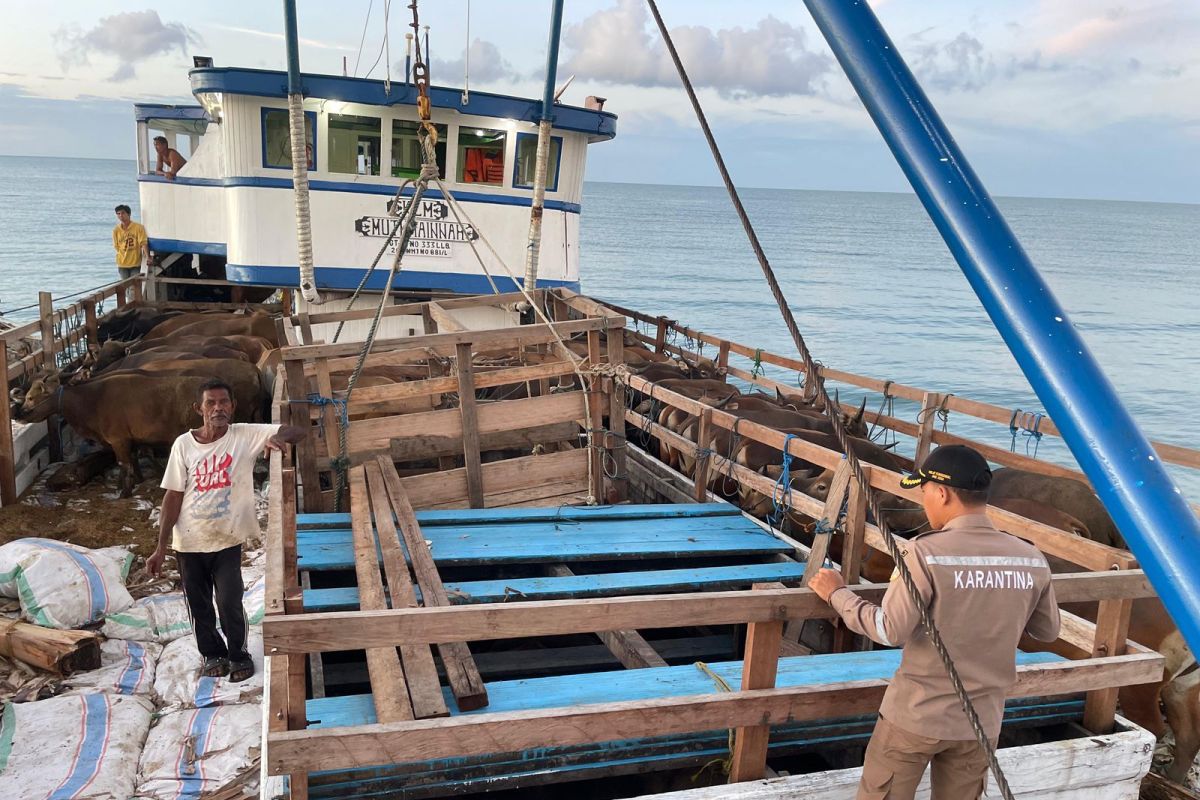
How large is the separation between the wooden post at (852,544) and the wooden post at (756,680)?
190 centimetres

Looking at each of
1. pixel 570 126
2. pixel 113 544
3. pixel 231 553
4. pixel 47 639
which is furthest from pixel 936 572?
pixel 570 126

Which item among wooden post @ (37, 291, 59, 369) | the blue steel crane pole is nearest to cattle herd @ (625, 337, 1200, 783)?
the blue steel crane pole

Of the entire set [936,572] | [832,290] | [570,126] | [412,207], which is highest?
[570,126]

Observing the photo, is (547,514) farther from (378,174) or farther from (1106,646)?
(378,174)

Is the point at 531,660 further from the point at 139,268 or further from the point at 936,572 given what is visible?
the point at 139,268

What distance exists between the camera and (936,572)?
9.29ft

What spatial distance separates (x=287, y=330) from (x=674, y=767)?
6.74 m

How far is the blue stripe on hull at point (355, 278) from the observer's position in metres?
13.8

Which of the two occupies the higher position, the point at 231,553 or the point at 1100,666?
the point at 1100,666

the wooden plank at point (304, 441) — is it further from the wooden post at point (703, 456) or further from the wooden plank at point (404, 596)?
the wooden post at point (703, 456)

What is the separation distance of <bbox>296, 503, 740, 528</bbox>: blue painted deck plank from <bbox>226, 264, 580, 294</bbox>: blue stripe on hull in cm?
699

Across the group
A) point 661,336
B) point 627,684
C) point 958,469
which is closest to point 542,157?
point 661,336

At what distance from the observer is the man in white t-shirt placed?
5434 millimetres

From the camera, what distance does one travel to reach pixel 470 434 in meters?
6.90
